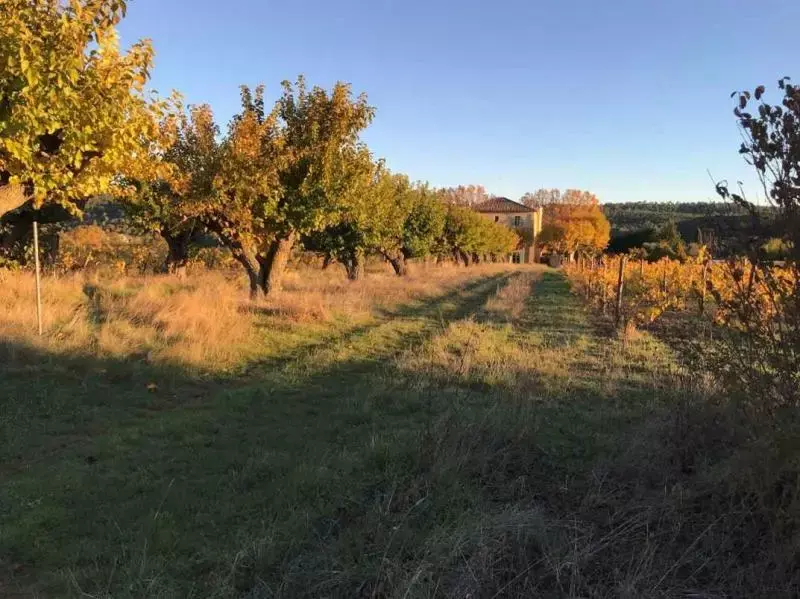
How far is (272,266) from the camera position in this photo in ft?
52.7

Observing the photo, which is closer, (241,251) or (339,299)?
(241,251)

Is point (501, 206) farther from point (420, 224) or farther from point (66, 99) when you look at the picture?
point (66, 99)

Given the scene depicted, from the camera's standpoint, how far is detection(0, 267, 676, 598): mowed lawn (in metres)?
3.08

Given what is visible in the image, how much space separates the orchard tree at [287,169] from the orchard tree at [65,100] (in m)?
5.24

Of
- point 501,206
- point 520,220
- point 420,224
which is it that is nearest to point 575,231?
point 520,220

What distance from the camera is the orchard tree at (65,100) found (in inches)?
235

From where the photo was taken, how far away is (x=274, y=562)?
3.21 meters

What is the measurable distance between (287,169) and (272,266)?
3097 millimetres

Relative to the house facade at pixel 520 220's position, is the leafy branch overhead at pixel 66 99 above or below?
below

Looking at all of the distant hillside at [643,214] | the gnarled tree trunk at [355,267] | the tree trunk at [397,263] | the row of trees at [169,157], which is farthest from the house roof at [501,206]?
the gnarled tree trunk at [355,267]

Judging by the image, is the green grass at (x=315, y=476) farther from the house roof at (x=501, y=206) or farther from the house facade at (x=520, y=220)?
the house roof at (x=501, y=206)

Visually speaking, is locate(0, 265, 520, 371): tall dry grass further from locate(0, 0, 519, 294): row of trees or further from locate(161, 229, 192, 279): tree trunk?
locate(161, 229, 192, 279): tree trunk

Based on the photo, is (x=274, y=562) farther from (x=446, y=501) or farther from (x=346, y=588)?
(x=446, y=501)

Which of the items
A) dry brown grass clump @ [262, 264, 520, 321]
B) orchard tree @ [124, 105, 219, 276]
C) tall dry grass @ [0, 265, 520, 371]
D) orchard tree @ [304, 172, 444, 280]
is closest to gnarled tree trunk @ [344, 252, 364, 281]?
orchard tree @ [304, 172, 444, 280]
